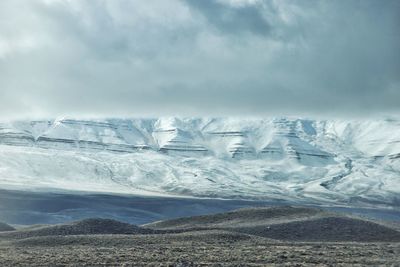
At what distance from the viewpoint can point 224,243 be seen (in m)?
58.8

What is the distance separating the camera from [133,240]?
198 feet

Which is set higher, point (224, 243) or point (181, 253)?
point (224, 243)

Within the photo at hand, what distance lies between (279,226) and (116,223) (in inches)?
615

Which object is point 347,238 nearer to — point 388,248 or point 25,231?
point 388,248

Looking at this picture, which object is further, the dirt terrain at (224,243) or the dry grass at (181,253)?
the dirt terrain at (224,243)

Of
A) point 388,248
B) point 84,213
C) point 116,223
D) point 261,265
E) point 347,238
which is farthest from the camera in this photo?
point 84,213

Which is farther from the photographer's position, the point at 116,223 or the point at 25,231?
the point at 116,223

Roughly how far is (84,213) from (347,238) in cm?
12223

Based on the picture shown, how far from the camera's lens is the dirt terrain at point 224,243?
4359 centimetres

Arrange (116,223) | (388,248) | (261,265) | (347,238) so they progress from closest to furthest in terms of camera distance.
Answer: (261,265) < (388,248) < (347,238) < (116,223)

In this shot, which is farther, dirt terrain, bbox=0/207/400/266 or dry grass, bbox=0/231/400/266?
dirt terrain, bbox=0/207/400/266

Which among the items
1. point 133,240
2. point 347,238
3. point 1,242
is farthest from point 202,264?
point 347,238

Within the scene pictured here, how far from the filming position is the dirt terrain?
43.6 meters

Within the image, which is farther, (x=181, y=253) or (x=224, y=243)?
(x=224, y=243)
